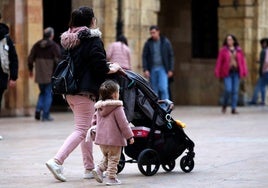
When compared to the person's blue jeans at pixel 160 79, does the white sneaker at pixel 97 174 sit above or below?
below

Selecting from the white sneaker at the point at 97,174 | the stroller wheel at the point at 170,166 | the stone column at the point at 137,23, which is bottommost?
the stroller wheel at the point at 170,166

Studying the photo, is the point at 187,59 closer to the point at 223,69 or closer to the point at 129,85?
the point at 223,69

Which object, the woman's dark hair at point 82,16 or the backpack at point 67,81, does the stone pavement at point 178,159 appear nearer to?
the backpack at point 67,81

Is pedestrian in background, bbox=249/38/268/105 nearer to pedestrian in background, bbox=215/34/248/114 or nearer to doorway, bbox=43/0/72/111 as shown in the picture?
pedestrian in background, bbox=215/34/248/114

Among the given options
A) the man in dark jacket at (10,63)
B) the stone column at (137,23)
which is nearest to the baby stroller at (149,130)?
the man in dark jacket at (10,63)

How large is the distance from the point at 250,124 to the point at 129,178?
8018mm

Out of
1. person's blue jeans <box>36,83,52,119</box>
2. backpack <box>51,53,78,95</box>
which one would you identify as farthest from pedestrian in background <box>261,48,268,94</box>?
backpack <box>51,53,78,95</box>

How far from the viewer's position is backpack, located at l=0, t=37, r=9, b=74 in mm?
14398

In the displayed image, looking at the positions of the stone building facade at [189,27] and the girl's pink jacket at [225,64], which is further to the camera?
the stone building facade at [189,27]

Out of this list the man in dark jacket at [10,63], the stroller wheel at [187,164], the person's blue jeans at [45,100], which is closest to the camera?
the stroller wheel at [187,164]

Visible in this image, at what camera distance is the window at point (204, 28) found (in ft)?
86.8

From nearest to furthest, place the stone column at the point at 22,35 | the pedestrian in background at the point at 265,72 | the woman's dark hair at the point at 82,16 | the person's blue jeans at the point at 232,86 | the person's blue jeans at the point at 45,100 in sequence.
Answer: the woman's dark hair at the point at 82,16, the person's blue jeans at the point at 45,100, the stone column at the point at 22,35, the person's blue jeans at the point at 232,86, the pedestrian in background at the point at 265,72

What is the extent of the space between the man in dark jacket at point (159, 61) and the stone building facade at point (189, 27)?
2.01 metres

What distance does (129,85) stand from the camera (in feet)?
32.4
